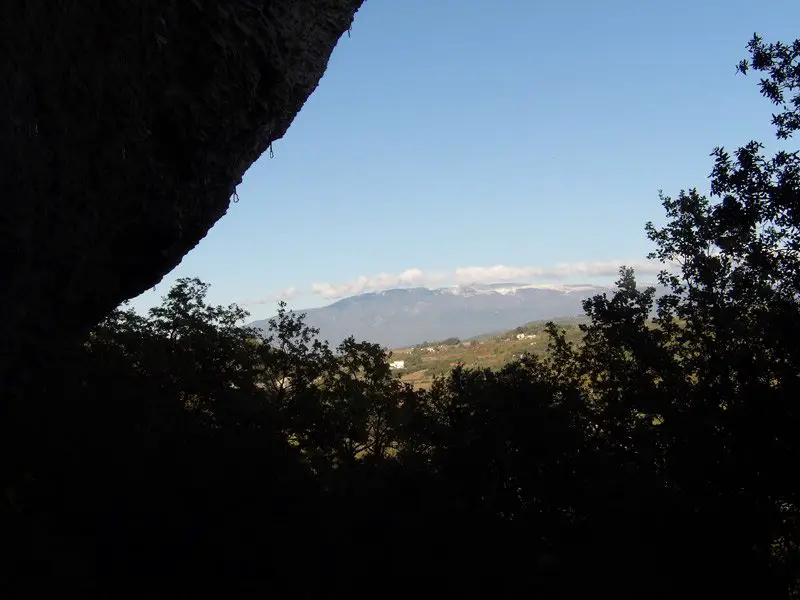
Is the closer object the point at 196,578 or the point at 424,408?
the point at 196,578

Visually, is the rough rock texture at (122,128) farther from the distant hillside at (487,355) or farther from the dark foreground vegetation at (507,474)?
the distant hillside at (487,355)

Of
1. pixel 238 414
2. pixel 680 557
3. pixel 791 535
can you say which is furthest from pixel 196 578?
pixel 791 535

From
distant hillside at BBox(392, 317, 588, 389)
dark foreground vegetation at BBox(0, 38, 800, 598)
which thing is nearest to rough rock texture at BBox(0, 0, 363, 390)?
dark foreground vegetation at BBox(0, 38, 800, 598)

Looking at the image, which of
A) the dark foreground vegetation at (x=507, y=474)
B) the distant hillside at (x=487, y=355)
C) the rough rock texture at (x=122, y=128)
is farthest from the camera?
the distant hillside at (x=487, y=355)

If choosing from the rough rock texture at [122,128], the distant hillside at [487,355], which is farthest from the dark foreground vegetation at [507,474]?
the distant hillside at [487,355]

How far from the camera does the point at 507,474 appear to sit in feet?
43.7

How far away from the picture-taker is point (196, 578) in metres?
9.32

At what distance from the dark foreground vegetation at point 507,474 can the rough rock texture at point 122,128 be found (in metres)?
3.31

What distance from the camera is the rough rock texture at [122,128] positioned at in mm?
6961

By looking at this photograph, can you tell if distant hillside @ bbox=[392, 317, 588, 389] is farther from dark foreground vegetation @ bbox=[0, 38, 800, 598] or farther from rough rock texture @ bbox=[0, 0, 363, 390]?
rough rock texture @ bbox=[0, 0, 363, 390]

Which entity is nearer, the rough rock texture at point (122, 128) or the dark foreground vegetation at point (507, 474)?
the rough rock texture at point (122, 128)

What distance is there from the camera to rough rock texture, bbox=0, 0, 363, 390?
274 inches

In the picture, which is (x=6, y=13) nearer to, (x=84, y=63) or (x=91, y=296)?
(x=84, y=63)

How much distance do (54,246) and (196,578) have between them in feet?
21.1
